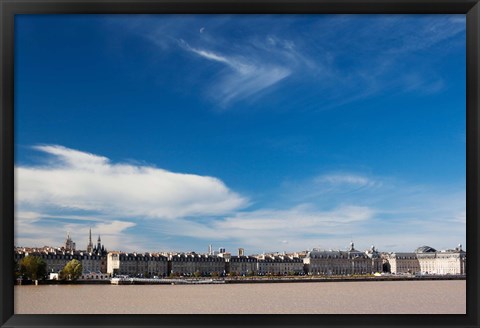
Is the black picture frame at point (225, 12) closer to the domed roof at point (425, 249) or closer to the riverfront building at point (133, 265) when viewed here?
the riverfront building at point (133, 265)

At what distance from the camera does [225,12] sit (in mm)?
2107

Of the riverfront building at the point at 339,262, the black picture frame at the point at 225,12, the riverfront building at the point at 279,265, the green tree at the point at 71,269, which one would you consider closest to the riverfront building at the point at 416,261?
the riverfront building at the point at 339,262

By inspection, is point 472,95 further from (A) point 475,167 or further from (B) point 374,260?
(B) point 374,260

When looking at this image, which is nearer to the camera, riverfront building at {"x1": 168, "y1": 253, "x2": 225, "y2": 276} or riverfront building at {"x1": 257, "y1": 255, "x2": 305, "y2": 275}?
riverfront building at {"x1": 168, "y1": 253, "x2": 225, "y2": 276}

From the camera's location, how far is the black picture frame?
2088 millimetres

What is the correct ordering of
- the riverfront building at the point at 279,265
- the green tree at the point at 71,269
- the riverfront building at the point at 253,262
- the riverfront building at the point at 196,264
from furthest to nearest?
1. the riverfront building at the point at 279,265
2. the riverfront building at the point at 196,264
3. the riverfront building at the point at 253,262
4. the green tree at the point at 71,269

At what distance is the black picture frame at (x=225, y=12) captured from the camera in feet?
6.85

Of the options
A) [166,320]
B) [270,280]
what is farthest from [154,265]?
[166,320]

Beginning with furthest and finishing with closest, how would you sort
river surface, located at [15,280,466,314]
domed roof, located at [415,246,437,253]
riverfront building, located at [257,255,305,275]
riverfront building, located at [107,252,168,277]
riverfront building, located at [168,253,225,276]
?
1. domed roof, located at [415,246,437,253]
2. riverfront building, located at [257,255,305,275]
3. riverfront building, located at [168,253,225,276]
4. riverfront building, located at [107,252,168,277]
5. river surface, located at [15,280,466,314]

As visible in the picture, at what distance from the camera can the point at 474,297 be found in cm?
211

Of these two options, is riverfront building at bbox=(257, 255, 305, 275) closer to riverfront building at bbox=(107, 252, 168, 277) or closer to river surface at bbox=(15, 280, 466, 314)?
riverfront building at bbox=(107, 252, 168, 277)

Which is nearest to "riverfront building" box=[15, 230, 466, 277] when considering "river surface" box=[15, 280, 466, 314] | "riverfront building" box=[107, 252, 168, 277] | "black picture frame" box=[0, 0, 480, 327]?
"riverfront building" box=[107, 252, 168, 277]

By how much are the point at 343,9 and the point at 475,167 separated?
0.69 meters

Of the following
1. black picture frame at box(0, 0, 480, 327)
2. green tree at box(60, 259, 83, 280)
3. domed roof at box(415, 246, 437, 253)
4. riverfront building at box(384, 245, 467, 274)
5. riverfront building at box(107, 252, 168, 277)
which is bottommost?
riverfront building at box(384, 245, 467, 274)
